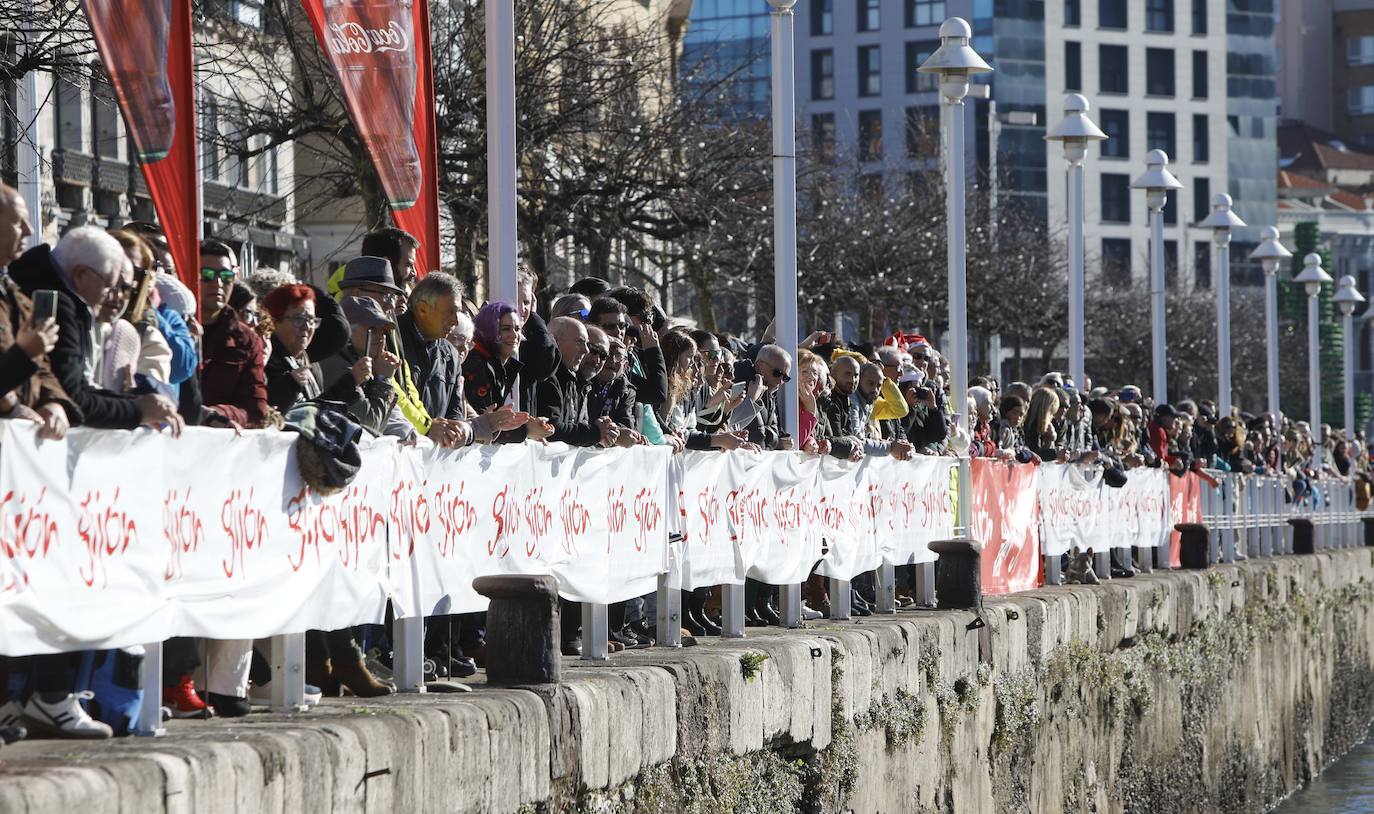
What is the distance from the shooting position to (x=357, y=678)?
8000mm

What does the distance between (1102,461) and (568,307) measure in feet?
32.1

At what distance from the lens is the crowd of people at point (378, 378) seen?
6.33m

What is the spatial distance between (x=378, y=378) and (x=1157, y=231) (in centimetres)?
2190

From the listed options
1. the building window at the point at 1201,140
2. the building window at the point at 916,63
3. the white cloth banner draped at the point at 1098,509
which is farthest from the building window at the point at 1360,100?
the white cloth banner draped at the point at 1098,509

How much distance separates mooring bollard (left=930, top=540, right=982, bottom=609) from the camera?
14133 millimetres

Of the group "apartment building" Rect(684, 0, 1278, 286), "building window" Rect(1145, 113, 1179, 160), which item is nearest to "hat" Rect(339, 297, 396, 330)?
"apartment building" Rect(684, 0, 1278, 286)

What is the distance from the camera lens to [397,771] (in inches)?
274

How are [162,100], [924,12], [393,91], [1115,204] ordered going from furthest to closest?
[1115,204], [924,12], [393,91], [162,100]

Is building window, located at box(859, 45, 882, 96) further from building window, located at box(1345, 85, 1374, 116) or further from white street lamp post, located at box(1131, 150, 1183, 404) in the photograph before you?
white street lamp post, located at box(1131, 150, 1183, 404)

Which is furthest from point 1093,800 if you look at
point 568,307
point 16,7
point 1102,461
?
point 16,7

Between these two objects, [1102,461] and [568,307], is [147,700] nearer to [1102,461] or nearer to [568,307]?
[568,307]

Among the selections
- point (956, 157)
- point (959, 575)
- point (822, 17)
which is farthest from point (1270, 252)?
point (822, 17)

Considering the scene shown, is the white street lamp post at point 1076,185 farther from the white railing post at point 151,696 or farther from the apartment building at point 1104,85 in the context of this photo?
the apartment building at point 1104,85

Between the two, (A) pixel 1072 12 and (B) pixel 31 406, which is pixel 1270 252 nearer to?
(B) pixel 31 406
